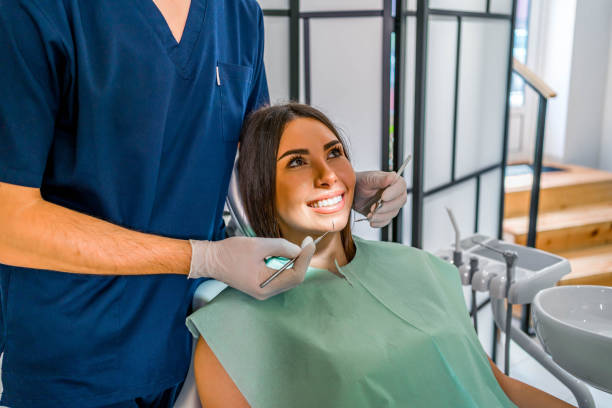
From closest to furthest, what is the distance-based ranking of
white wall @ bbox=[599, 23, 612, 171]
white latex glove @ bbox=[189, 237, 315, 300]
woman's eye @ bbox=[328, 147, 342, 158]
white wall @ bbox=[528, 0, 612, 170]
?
white latex glove @ bbox=[189, 237, 315, 300] → woman's eye @ bbox=[328, 147, 342, 158] → white wall @ bbox=[599, 23, 612, 171] → white wall @ bbox=[528, 0, 612, 170]

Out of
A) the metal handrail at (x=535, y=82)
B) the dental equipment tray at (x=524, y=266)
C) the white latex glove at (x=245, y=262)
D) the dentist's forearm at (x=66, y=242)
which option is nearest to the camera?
the dentist's forearm at (x=66, y=242)

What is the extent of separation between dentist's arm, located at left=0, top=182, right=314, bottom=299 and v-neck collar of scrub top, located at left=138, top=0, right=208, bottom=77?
Result: 339 millimetres

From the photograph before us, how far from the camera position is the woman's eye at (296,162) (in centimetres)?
111

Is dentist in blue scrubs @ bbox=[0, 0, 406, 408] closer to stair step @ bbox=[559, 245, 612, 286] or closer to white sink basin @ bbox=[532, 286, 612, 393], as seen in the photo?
white sink basin @ bbox=[532, 286, 612, 393]

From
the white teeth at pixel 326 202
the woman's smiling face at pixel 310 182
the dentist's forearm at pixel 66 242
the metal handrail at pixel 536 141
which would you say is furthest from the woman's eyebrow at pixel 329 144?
the metal handrail at pixel 536 141

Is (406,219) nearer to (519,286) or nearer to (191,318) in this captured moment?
(519,286)

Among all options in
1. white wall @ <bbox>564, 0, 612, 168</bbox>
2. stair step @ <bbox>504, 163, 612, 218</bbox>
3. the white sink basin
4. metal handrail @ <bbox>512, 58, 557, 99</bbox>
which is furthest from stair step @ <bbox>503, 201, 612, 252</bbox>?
the white sink basin

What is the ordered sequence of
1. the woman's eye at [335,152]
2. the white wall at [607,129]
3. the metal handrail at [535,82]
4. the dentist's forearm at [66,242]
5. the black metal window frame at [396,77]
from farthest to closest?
the metal handrail at [535,82] → the white wall at [607,129] → the black metal window frame at [396,77] → the woman's eye at [335,152] → the dentist's forearm at [66,242]

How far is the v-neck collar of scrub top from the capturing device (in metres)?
0.88

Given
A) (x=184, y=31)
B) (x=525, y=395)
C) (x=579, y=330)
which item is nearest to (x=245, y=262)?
(x=184, y=31)

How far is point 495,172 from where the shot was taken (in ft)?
9.37

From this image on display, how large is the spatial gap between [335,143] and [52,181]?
1.99 ft

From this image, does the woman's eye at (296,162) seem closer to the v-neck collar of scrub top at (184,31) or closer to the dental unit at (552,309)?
the v-neck collar of scrub top at (184,31)

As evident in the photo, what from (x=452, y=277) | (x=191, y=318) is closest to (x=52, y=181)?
(x=191, y=318)
